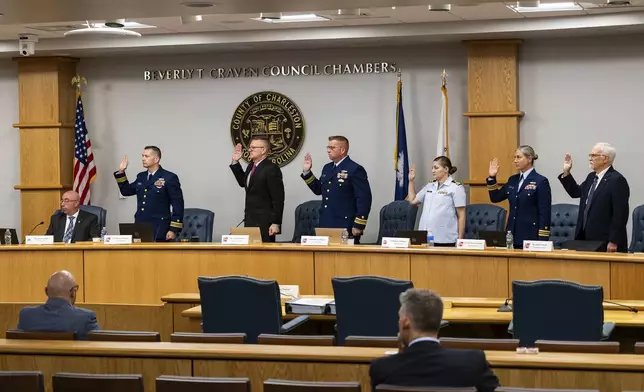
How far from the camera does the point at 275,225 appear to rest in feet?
33.2

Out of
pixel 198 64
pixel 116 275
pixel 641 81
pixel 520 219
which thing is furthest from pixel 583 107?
pixel 116 275

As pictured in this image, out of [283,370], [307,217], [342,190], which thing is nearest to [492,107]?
[342,190]

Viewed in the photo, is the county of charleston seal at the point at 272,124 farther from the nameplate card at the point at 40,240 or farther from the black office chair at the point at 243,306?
the black office chair at the point at 243,306

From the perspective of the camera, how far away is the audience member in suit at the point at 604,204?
842cm

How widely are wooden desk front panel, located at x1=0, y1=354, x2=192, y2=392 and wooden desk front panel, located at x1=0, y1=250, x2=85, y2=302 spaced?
389cm

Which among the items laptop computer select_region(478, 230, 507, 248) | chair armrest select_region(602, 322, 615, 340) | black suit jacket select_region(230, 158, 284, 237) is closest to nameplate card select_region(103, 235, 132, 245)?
black suit jacket select_region(230, 158, 284, 237)

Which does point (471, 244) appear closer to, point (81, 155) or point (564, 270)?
point (564, 270)

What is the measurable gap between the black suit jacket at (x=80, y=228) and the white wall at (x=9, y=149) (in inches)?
117

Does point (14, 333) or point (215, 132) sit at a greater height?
point (215, 132)

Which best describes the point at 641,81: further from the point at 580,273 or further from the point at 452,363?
the point at 452,363

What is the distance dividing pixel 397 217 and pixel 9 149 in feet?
17.3

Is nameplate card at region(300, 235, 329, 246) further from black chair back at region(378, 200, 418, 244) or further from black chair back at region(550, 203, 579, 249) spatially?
black chair back at region(550, 203, 579, 249)

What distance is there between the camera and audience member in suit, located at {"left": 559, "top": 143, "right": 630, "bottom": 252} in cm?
842

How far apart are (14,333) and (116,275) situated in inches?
134
